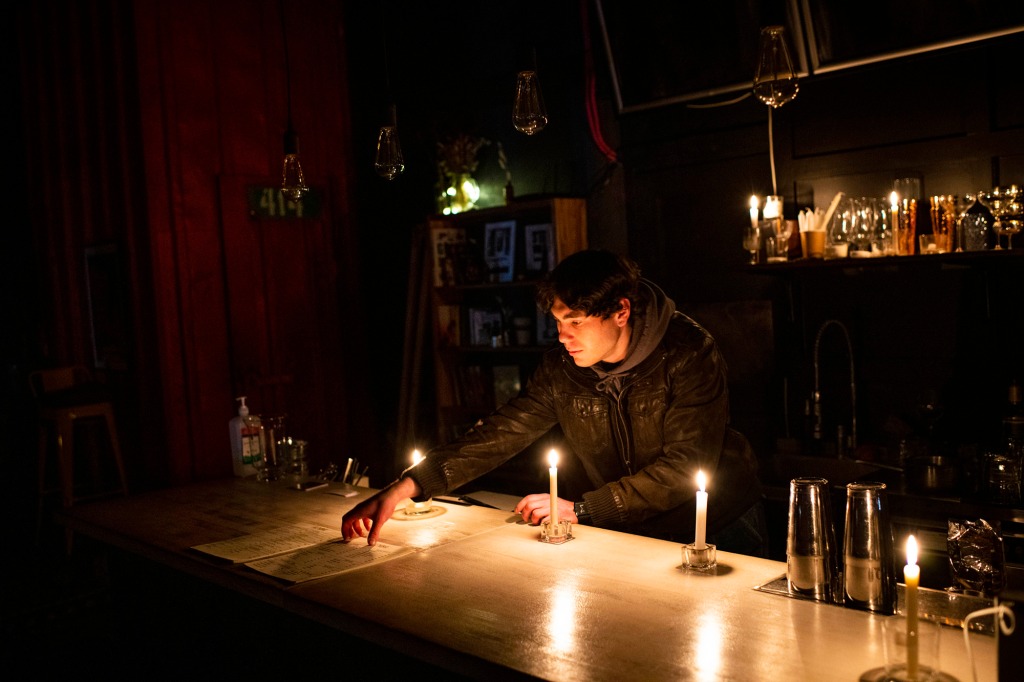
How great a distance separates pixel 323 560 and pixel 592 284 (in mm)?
1131

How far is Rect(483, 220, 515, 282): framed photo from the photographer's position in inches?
214

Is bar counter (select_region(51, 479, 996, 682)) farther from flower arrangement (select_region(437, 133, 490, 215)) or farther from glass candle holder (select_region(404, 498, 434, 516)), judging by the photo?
flower arrangement (select_region(437, 133, 490, 215))

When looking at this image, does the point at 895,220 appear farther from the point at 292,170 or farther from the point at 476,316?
the point at 476,316

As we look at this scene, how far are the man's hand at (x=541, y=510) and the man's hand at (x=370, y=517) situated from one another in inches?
15.6

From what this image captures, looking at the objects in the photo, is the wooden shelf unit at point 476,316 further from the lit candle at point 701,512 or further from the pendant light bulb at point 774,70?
the lit candle at point 701,512

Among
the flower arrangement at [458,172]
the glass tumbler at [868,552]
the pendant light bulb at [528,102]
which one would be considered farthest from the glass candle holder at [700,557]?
the flower arrangement at [458,172]

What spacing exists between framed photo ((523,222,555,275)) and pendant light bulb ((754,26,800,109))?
9.14ft

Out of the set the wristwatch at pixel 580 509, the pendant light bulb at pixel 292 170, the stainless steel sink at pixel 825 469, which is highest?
the pendant light bulb at pixel 292 170

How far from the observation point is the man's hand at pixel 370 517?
2670 millimetres

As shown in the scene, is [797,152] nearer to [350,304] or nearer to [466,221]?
[466,221]

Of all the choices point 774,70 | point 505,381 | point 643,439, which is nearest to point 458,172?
point 505,381

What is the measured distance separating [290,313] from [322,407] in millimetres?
692

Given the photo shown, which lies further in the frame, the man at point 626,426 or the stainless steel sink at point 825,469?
the stainless steel sink at point 825,469

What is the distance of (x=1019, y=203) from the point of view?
3.50 meters
